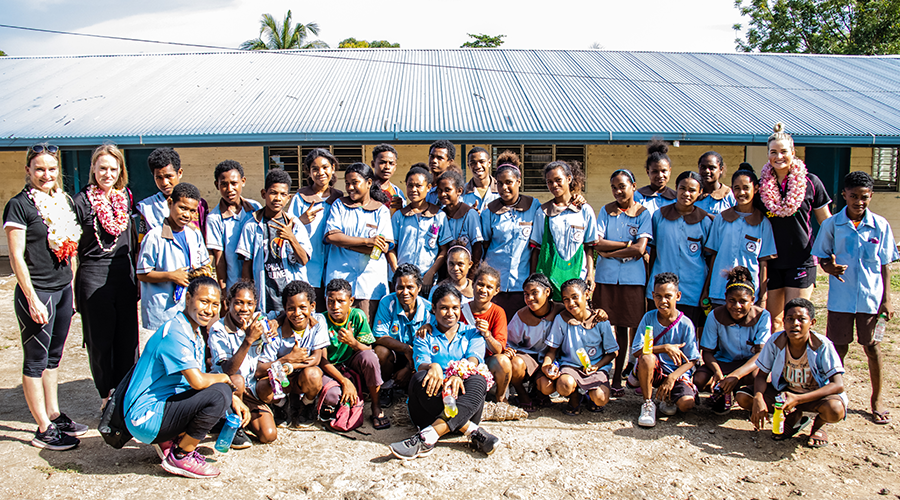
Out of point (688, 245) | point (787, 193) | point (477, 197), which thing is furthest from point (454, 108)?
point (787, 193)

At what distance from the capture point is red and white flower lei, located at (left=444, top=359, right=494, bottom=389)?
3.76 metres

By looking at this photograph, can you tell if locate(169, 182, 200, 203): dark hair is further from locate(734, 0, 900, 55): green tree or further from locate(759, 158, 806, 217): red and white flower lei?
locate(734, 0, 900, 55): green tree

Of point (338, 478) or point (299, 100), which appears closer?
point (338, 478)

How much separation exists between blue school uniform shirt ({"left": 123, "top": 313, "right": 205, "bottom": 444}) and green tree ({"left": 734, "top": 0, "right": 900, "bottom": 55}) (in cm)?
2241

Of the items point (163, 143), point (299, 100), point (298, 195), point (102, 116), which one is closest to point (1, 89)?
point (102, 116)

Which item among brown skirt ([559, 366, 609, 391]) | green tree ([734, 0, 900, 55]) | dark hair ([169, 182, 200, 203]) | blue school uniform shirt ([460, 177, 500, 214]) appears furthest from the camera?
green tree ([734, 0, 900, 55])

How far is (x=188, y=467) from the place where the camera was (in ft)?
10.5

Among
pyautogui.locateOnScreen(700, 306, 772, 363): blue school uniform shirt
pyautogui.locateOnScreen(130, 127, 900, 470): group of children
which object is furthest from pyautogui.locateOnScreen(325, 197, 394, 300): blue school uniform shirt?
pyautogui.locateOnScreen(700, 306, 772, 363): blue school uniform shirt

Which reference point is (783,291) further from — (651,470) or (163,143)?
(163,143)

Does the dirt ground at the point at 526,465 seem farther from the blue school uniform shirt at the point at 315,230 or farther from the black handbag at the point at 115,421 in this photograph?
the blue school uniform shirt at the point at 315,230

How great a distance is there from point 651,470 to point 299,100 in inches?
380

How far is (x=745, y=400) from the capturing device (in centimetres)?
382

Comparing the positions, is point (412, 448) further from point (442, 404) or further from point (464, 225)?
point (464, 225)

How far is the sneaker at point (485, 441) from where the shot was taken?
3.49 m
